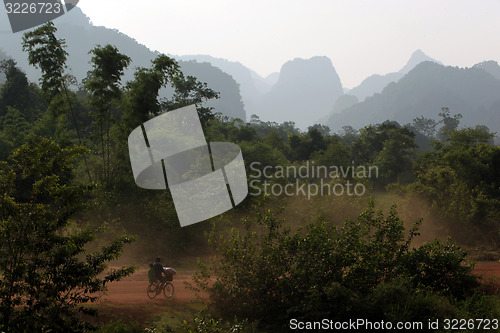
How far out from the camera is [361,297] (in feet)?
28.3

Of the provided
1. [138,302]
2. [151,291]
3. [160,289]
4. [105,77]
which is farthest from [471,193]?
[105,77]

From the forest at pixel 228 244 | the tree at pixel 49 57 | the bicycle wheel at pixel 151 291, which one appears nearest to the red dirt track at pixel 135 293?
the bicycle wheel at pixel 151 291

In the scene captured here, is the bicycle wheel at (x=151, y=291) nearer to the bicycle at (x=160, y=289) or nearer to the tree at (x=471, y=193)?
the bicycle at (x=160, y=289)

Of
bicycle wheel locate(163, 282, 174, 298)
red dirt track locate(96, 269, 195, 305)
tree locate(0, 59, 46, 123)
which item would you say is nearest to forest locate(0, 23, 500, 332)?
red dirt track locate(96, 269, 195, 305)

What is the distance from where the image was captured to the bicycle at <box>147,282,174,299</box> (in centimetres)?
1155

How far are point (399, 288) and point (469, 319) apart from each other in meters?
1.45

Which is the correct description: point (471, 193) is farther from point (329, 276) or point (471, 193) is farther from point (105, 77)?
point (105, 77)

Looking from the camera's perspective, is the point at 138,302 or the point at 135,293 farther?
the point at 135,293

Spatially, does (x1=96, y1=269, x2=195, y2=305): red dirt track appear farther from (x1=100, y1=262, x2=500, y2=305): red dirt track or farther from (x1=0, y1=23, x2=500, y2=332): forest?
(x1=0, y1=23, x2=500, y2=332): forest

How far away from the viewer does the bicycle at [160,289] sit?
1155 centimetres

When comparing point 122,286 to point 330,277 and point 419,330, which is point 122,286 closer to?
point 330,277

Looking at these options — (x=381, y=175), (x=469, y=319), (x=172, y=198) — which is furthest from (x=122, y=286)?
(x=381, y=175)

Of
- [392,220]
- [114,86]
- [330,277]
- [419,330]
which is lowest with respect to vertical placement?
[419,330]

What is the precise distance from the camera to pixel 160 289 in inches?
456
